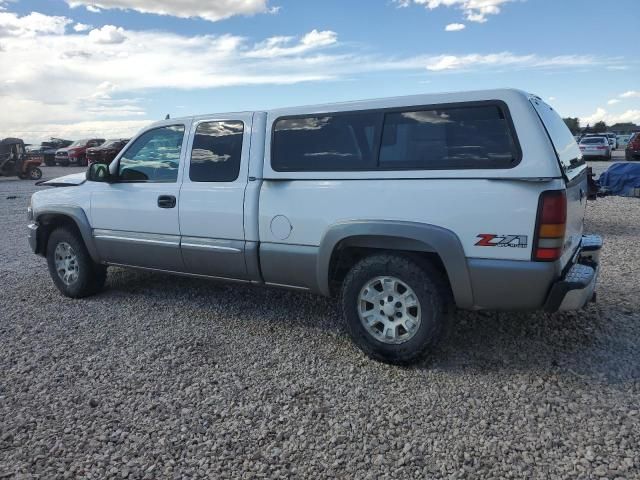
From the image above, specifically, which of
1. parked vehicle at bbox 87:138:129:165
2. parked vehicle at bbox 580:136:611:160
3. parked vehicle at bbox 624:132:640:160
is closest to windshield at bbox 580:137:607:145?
parked vehicle at bbox 580:136:611:160

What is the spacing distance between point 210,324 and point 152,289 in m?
1.45

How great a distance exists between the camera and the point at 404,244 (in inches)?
144

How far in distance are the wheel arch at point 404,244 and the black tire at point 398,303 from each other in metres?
0.10

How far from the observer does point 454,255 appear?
347cm

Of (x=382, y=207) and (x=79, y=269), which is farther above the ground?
(x=382, y=207)

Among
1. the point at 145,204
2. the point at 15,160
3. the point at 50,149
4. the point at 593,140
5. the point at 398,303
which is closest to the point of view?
the point at 398,303

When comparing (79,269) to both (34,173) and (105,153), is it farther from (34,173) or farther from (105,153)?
(105,153)

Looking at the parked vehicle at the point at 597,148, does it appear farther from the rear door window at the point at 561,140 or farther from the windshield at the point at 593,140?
the rear door window at the point at 561,140

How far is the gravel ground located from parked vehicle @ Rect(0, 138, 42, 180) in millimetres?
21001

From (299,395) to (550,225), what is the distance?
6.29 ft

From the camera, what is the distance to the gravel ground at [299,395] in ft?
9.13

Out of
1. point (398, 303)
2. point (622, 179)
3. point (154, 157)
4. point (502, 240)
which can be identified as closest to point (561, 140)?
point (502, 240)

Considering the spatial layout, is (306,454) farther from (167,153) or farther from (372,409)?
(167,153)

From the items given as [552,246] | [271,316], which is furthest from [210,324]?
[552,246]
